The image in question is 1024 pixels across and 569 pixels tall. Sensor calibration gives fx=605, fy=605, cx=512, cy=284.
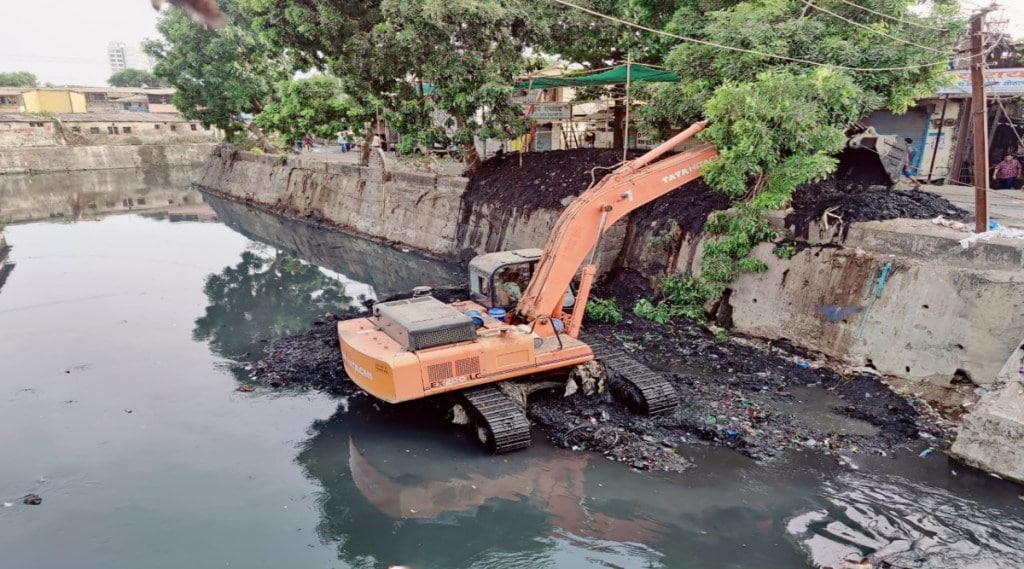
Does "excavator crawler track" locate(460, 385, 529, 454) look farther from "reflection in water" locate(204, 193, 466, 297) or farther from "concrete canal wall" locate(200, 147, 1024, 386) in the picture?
Result: "reflection in water" locate(204, 193, 466, 297)

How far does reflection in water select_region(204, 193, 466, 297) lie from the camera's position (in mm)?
15148

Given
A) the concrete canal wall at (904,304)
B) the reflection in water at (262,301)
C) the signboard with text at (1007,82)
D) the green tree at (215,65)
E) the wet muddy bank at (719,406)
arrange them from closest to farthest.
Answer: the concrete canal wall at (904,304) → the wet muddy bank at (719,406) → the reflection in water at (262,301) → the signboard with text at (1007,82) → the green tree at (215,65)

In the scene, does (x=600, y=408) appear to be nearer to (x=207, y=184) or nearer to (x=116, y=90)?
(x=207, y=184)

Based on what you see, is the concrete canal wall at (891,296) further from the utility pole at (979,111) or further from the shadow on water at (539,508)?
the shadow on water at (539,508)

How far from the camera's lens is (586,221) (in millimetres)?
7906

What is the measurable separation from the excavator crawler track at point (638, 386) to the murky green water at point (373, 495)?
2.17 ft

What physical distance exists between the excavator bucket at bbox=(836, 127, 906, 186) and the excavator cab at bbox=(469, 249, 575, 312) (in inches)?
227

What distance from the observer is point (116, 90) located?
2146 inches

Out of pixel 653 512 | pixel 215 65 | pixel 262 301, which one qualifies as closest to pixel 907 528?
pixel 653 512

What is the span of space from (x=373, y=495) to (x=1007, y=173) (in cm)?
1494

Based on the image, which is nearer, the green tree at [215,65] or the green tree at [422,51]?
the green tree at [422,51]

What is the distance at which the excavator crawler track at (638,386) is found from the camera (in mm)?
7266

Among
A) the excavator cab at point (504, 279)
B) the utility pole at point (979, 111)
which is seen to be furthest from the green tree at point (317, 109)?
the utility pole at point (979, 111)

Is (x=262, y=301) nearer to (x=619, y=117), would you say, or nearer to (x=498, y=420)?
(x=498, y=420)
